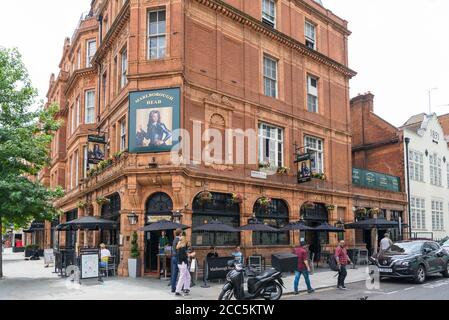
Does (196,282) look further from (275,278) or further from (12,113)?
(12,113)

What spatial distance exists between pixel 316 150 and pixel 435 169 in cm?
1650

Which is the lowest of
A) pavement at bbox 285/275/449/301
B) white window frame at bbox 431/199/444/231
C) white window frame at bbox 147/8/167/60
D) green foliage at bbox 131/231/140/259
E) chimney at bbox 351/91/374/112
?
pavement at bbox 285/275/449/301

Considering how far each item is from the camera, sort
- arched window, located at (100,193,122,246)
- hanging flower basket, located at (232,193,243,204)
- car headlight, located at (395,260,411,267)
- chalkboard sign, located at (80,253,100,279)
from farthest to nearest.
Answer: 1. arched window, located at (100,193,122,246)
2. hanging flower basket, located at (232,193,243,204)
3. chalkboard sign, located at (80,253,100,279)
4. car headlight, located at (395,260,411,267)

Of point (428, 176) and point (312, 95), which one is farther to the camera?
point (428, 176)

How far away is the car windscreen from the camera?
60.7 ft

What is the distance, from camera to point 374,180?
3259 centimetres

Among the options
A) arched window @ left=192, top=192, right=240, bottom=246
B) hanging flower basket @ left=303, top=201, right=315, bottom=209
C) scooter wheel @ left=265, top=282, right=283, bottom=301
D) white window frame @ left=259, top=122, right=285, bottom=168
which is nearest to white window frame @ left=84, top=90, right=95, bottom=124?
white window frame @ left=259, top=122, right=285, bottom=168

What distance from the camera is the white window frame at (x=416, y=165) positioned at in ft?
117

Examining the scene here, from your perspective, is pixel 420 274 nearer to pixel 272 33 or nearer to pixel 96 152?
pixel 272 33

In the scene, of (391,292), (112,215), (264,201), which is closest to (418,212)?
(264,201)

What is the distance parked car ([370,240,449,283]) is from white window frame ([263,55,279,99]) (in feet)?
33.5

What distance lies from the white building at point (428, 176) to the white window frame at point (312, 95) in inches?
405

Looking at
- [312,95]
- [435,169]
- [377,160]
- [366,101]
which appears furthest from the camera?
[435,169]

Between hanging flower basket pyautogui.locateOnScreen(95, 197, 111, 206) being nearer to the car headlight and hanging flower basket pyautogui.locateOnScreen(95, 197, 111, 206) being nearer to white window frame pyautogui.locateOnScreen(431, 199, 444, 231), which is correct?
the car headlight
